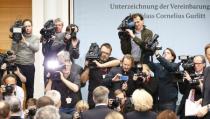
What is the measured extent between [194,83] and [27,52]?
3.02 metres

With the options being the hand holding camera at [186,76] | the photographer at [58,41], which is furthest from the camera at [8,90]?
the hand holding camera at [186,76]

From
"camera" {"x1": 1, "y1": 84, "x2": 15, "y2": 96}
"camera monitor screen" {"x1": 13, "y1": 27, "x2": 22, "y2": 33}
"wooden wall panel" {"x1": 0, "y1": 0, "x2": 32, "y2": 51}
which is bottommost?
"camera" {"x1": 1, "y1": 84, "x2": 15, "y2": 96}

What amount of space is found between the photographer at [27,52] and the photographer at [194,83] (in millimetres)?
2528

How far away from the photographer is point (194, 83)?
287 inches

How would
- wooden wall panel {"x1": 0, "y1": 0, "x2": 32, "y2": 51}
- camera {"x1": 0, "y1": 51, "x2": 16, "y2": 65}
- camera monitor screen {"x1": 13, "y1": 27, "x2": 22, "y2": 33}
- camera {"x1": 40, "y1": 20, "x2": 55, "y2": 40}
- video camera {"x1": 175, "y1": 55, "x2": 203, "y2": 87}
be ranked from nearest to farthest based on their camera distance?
video camera {"x1": 175, "y1": 55, "x2": 203, "y2": 87} < camera {"x1": 0, "y1": 51, "x2": 16, "y2": 65} < camera {"x1": 40, "y1": 20, "x2": 55, "y2": 40} < camera monitor screen {"x1": 13, "y1": 27, "x2": 22, "y2": 33} < wooden wall panel {"x1": 0, "y1": 0, "x2": 32, "y2": 51}

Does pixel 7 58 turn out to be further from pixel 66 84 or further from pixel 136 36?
pixel 136 36

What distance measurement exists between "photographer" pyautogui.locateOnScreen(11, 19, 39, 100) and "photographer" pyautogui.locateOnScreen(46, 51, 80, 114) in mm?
1159

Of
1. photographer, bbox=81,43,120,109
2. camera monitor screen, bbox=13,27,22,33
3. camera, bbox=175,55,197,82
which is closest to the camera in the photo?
camera, bbox=175,55,197,82

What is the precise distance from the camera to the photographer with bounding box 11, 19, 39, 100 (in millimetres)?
8891

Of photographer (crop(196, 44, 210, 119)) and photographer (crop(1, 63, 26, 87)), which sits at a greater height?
photographer (crop(1, 63, 26, 87))

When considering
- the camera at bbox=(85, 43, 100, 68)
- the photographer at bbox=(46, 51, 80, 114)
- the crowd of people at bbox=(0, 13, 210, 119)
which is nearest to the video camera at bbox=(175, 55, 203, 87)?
the crowd of people at bbox=(0, 13, 210, 119)

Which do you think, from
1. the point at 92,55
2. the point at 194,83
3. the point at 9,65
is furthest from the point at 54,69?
the point at 194,83

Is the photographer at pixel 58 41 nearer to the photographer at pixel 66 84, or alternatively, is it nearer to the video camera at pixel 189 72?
the photographer at pixel 66 84

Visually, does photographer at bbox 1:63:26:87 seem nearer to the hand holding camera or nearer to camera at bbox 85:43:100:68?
camera at bbox 85:43:100:68
